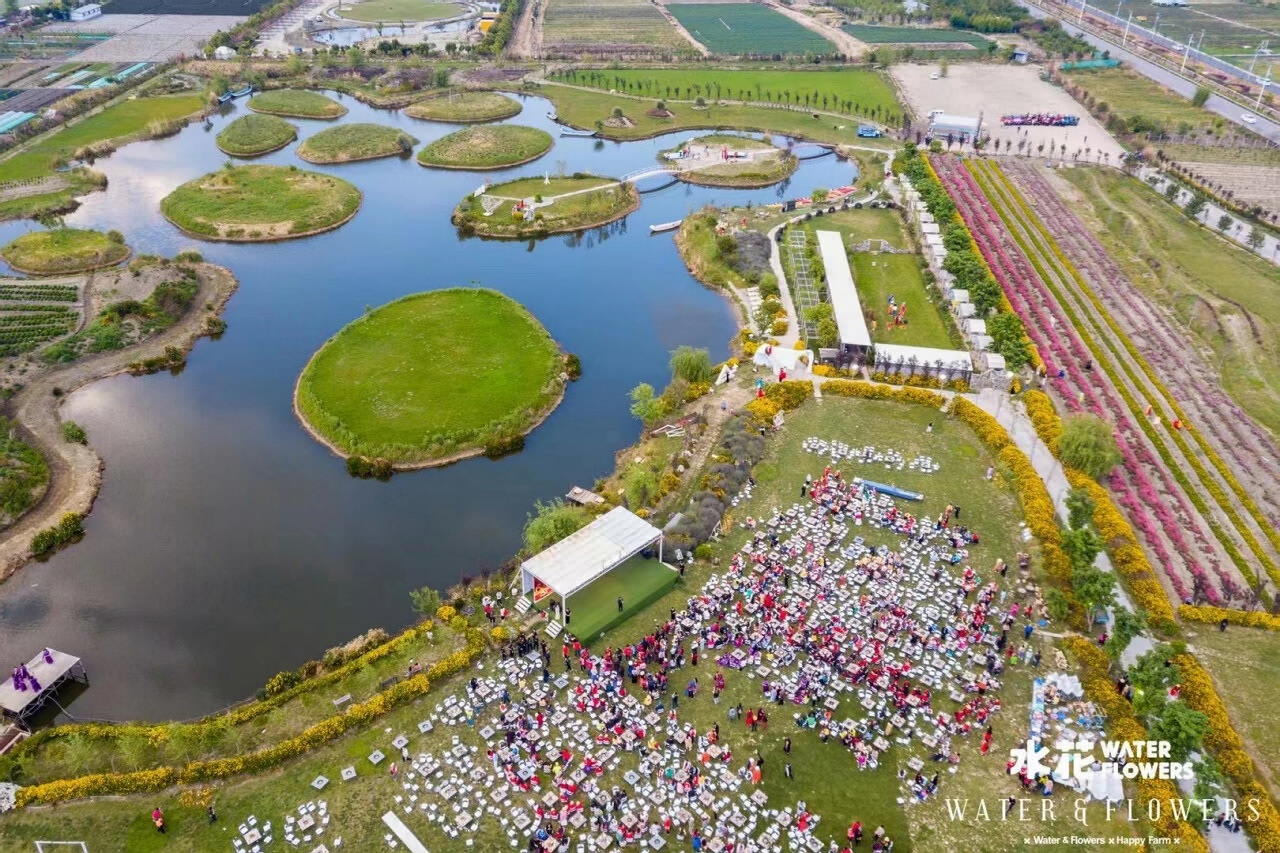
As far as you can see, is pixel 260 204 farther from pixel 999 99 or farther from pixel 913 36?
pixel 913 36

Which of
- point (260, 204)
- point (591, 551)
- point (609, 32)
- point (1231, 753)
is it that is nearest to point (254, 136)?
point (260, 204)

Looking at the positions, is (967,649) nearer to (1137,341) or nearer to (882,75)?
(1137,341)

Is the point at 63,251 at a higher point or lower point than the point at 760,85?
lower

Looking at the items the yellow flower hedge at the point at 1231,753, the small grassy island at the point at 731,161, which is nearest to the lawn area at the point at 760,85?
the small grassy island at the point at 731,161

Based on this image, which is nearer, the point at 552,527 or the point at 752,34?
the point at 552,527

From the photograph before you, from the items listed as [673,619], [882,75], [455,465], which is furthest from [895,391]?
[882,75]

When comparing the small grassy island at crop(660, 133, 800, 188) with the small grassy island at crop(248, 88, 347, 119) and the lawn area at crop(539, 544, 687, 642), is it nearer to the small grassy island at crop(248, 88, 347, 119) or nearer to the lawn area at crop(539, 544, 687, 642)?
the small grassy island at crop(248, 88, 347, 119)

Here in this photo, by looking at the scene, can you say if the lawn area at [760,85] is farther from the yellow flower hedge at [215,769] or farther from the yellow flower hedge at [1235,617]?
the yellow flower hedge at [215,769]
